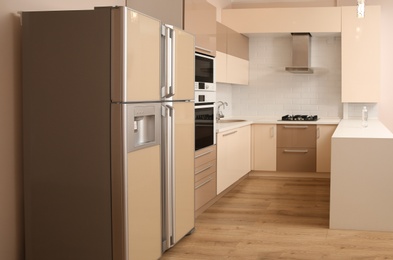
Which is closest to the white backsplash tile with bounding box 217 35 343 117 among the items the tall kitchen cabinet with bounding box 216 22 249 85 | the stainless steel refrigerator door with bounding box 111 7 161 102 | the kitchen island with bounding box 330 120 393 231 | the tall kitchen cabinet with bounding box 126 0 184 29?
the tall kitchen cabinet with bounding box 216 22 249 85

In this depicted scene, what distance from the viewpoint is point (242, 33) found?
852 cm

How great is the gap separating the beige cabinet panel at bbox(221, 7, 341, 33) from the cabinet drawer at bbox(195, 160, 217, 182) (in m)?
2.80

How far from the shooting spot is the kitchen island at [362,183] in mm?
5230

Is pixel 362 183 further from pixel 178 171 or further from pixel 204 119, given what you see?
pixel 178 171

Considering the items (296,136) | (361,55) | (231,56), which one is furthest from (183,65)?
(361,55)

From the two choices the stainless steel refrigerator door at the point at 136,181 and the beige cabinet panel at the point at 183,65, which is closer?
the stainless steel refrigerator door at the point at 136,181

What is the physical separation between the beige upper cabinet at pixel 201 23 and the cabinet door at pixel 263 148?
2.45 metres

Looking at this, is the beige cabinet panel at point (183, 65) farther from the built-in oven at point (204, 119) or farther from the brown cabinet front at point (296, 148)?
the brown cabinet front at point (296, 148)

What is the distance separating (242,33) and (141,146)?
503 centimetres

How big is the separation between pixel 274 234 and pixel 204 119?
132 cm

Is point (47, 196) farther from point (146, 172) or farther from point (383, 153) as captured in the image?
point (383, 153)

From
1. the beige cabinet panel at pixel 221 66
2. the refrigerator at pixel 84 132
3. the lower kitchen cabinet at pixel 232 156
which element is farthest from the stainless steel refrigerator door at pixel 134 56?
the beige cabinet panel at pixel 221 66

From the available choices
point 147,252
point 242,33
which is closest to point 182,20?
point 147,252

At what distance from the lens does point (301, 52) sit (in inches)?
335
